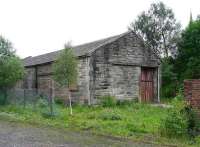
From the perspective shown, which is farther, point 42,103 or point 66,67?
point 66,67

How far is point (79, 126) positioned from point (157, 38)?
3603 cm

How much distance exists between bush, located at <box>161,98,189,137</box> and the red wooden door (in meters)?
15.6

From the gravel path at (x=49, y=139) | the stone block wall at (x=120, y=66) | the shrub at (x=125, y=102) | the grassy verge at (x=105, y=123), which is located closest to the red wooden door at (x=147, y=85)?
the stone block wall at (x=120, y=66)

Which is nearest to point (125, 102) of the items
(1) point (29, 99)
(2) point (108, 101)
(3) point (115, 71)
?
(2) point (108, 101)

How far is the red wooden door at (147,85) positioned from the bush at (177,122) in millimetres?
Result: 15588

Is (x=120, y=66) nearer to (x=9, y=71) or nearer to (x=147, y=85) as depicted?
(x=147, y=85)

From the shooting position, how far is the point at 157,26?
167ft

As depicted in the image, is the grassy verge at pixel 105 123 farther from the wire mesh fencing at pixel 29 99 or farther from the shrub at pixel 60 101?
the shrub at pixel 60 101

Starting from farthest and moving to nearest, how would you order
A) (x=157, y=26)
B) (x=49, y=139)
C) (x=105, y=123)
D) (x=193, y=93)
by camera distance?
(x=157, y=26) < (x=105, y=123) < (x=193, y=93) < (x=49, y=139)

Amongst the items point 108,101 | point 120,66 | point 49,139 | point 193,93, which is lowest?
point 49,139

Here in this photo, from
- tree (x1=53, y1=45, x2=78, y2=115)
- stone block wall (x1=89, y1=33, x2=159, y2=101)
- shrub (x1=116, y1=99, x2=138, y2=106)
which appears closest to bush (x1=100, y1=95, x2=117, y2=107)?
stone block wall (x1=89, y1=33, x2=159, y2=101)

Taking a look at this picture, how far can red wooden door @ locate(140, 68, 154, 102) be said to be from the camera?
29.0 metres

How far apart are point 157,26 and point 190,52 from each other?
44.8ft

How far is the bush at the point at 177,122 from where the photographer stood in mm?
12805
